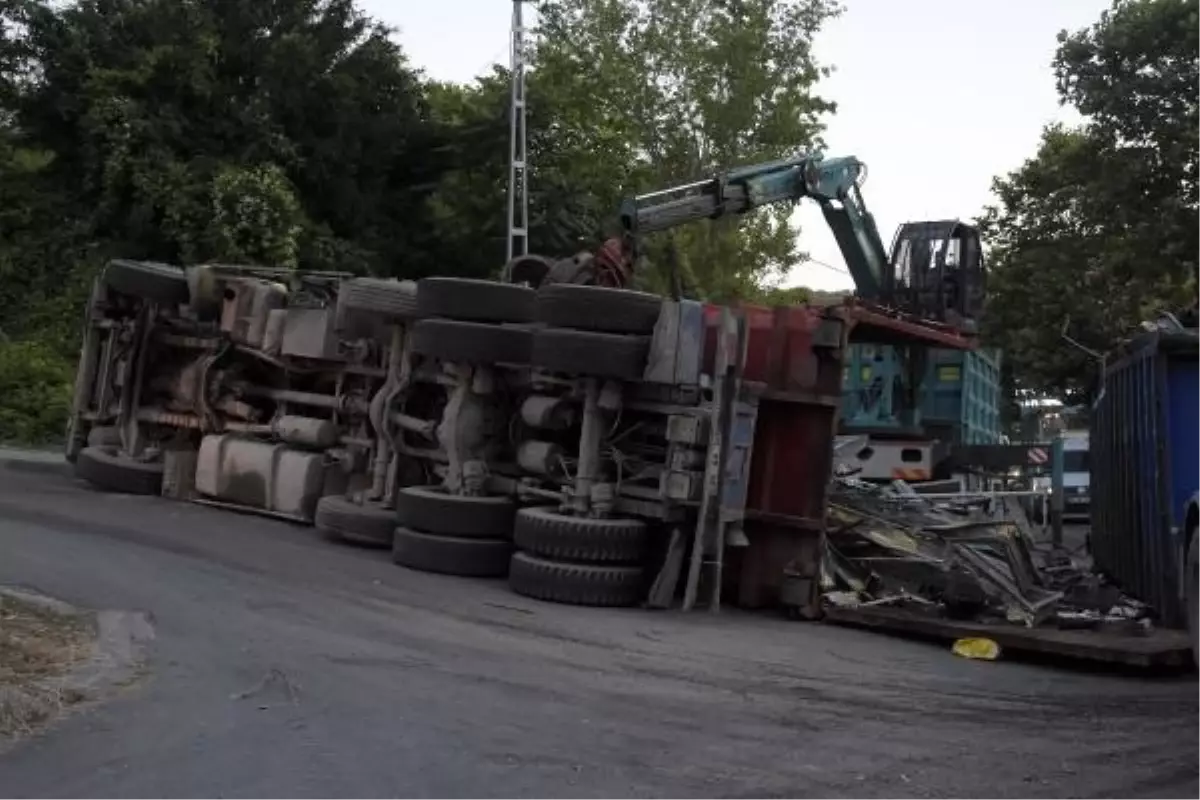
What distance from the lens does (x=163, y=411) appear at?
1327 centimetres

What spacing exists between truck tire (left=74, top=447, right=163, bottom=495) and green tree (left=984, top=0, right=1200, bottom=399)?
647 inches

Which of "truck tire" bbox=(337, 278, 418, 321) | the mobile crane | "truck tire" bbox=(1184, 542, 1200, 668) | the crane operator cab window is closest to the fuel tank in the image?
"truck tire" bbox=(337, 278, 418, 321)

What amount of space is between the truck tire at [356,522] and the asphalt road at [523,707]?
33.7 inches

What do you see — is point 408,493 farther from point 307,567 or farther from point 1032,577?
point 1032,577

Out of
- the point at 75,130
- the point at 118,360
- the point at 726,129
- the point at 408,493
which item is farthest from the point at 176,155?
the point at 408,493

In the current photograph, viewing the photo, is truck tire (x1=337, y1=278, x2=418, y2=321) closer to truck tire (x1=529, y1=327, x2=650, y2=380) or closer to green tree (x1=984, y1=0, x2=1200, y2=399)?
truck tire (x1=529, y1=327, x2=650, y2=380)

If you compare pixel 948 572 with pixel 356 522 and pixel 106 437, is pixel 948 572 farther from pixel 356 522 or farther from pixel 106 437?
pixel 106 437

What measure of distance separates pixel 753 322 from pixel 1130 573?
343 centimetres

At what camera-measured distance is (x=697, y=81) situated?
33.2 metres

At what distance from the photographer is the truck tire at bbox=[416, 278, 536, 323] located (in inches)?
406

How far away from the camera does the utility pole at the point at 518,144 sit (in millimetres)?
24469

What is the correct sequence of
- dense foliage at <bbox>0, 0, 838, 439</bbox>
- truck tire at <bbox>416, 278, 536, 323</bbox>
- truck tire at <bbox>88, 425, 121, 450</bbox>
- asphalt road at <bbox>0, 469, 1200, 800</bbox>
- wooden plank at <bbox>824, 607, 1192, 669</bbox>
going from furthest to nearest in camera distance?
dense foliage at <bbox>0, 0, 838, 439</bbox> → truck tire at <bbox>88, 425, 121, 450</bbox> → truck tire at <bbox>416, 278, 536, 323</bbox> → wooden plank at <bbox>824, 607, 1192, 669</bbox> → asphalt road at <bbox>0, 469, 1200, 800</bbox>

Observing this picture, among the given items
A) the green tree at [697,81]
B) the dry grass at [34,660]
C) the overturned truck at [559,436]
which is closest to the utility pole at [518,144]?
the green tree at [697,81]

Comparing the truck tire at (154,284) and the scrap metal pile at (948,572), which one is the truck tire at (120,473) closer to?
the truck tire at (154,284)
